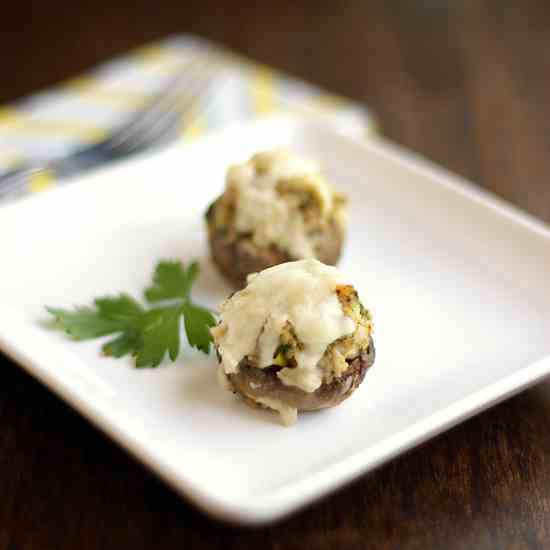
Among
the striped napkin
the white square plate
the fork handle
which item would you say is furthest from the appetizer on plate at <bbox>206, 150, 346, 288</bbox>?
the striped napkin

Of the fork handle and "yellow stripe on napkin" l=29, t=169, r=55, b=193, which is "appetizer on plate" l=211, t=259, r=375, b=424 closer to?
the fork handle

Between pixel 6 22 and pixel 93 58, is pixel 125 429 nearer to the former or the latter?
pixel 93 58

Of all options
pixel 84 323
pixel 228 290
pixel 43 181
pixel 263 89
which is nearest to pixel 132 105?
pixel 263 89

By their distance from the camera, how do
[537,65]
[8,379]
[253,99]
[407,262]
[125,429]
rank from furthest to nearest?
[537,65] → [253,99] → [407,262] → [8,379] → [125,429]

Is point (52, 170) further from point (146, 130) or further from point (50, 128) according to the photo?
point (50, 128)

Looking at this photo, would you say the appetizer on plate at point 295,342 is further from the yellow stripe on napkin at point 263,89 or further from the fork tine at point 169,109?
the yellow stripe on napkin at point 263,89

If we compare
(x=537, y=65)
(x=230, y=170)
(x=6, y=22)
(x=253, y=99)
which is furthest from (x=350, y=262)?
(x=6, y=22)
